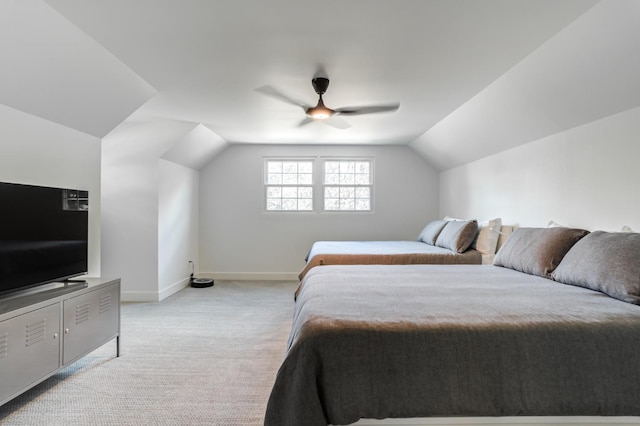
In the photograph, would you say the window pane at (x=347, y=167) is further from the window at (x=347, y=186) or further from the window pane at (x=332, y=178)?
the window pane at (x=332, y=178)

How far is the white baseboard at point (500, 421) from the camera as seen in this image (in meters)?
1.38

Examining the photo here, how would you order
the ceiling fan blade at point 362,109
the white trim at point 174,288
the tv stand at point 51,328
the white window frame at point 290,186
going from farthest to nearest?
the white window frame at point 290,186
the white trim at point 174,288
the ceiling fan blade at point 362,109
the tv stand at point 51,328

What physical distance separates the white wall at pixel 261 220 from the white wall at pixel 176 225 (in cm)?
28

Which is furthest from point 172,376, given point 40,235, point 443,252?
point 443,252

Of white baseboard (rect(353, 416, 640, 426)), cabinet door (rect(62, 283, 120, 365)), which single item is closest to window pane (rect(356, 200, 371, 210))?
cabinet door (rect(62, 283, 120, 365))

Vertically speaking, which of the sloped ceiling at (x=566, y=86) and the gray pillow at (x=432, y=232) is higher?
the sloped ceiling at (x=566, y=86)

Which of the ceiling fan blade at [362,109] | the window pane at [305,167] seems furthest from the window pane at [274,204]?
the ceiling fan blade at [362,109]

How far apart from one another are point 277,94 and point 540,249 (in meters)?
2.65

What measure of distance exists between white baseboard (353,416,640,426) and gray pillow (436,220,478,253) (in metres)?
2.65

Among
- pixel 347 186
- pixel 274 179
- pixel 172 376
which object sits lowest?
pixel 172 376

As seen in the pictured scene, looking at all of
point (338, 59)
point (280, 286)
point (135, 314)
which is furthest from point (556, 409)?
point (280, 286)

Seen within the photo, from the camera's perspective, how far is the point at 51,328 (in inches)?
86.9

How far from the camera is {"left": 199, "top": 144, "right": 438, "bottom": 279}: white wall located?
235 inches

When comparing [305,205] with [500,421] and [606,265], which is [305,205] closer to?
[606,265]
